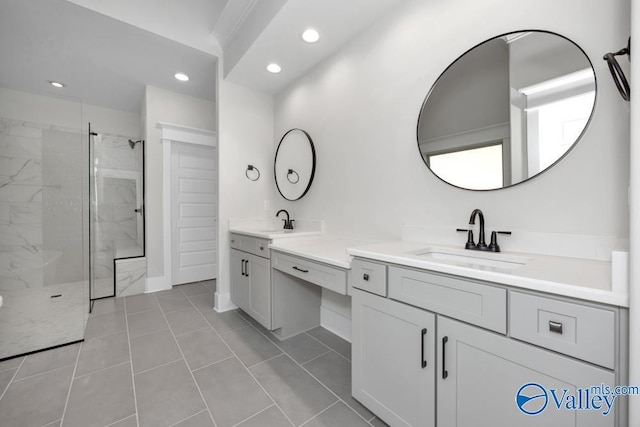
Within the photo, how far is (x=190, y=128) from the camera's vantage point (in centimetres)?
347

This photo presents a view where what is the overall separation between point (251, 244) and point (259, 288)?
0.40 m

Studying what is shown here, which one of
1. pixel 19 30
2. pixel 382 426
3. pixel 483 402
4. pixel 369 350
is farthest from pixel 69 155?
pixel 483 402

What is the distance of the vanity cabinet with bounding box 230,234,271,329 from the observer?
2.12 m

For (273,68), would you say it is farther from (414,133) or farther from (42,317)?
(42,317)

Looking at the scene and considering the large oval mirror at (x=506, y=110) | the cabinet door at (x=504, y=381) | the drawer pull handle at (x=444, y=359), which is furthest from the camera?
the large oval mirror at (x=506, y=110)

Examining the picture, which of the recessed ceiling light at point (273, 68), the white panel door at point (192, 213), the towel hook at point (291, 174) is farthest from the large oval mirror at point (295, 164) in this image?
the white panel door at point (192, 213)

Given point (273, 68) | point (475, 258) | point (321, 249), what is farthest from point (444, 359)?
point (273, 68)

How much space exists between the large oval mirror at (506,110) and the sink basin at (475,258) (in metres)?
0.36

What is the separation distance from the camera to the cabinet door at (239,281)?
2.43 m

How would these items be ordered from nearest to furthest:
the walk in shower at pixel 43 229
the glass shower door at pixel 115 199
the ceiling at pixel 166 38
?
the ceiling at pixel 166 38 → the walk in shower at pixel 43 229 → the glass shower door at pixel 115 199

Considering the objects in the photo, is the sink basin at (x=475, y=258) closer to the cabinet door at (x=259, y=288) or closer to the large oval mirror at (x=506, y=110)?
the large oval mirror at (x=506, y=110)

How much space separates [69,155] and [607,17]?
4031 mm

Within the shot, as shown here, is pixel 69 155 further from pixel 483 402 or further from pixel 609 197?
pixel 609 197

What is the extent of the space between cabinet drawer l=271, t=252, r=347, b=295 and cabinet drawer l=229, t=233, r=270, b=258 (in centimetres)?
14
